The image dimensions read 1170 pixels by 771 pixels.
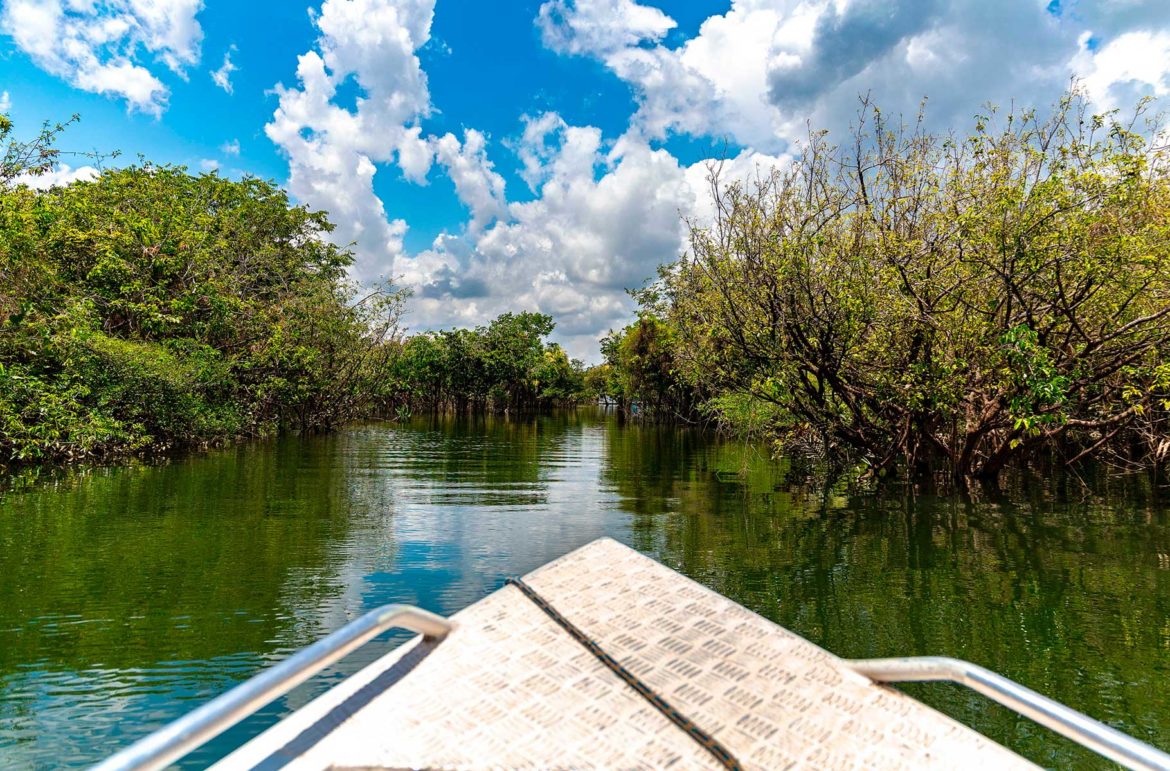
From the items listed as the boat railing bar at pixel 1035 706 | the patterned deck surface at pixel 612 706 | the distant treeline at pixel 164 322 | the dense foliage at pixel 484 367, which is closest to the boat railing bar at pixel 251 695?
the patterned deck surface at pixel 612 706

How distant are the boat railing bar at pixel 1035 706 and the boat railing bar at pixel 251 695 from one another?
4.05ft

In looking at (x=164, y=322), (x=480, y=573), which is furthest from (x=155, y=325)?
(x=480, y=573)

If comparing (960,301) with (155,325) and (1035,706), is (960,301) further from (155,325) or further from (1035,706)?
(155,325)

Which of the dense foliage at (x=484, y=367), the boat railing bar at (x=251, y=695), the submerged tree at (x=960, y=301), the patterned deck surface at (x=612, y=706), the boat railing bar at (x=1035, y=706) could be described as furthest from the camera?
the dense foliage at (x=484, y=367)

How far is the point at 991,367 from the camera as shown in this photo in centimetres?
893

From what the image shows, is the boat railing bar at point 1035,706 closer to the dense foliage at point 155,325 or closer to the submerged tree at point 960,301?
the submerged tree at point 960,301

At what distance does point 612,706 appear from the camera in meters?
1.56

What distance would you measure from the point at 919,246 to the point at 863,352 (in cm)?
204

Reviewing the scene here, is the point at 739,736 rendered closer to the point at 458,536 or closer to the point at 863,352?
the point at 458,536

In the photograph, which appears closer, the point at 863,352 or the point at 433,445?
the point at 863,352

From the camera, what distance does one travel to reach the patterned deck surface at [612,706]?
143 cm

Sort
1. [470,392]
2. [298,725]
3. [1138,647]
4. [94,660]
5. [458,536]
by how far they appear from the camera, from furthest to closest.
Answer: [470,392]
[458,536]
[1138,647]
[94,660]
[298,725]

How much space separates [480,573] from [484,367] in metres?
44.3

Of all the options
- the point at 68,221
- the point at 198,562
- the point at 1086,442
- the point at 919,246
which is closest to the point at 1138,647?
the point at 919,246
